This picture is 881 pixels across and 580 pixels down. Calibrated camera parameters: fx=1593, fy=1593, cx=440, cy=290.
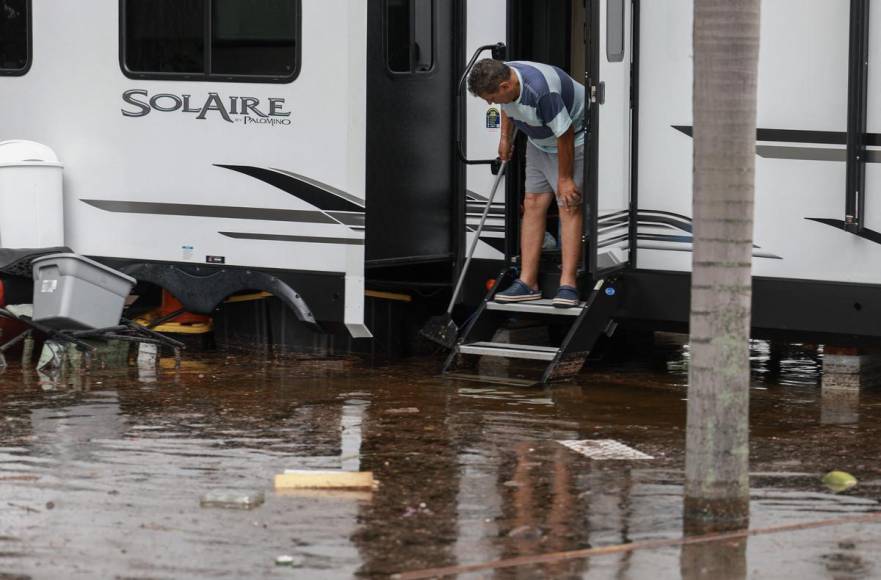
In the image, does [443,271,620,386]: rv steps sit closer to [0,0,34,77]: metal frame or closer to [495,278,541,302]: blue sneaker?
[495,278,541,302]: blue sneaker

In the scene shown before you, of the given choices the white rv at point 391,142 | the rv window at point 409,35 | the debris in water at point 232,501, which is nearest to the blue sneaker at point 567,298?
the white rv at point 391,142

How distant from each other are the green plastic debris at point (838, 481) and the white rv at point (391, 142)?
7.17ft

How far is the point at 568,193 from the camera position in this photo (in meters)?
9.74

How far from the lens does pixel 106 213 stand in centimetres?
1070

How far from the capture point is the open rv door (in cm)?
955

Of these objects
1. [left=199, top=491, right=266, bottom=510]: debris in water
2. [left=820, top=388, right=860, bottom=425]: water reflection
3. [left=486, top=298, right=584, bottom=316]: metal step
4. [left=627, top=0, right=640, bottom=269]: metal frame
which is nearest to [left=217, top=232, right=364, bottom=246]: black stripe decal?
[left=486, top=298, right=584, bottom=316]: metal step

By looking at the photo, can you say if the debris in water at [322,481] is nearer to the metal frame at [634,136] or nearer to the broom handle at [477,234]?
the metal frame at [634,136]

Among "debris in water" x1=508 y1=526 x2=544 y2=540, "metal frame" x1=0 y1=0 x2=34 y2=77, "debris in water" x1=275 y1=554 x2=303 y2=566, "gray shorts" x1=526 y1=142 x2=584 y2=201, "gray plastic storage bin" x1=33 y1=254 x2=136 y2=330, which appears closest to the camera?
"debris in water" x1=275 y1=554 x2=303 y2=566

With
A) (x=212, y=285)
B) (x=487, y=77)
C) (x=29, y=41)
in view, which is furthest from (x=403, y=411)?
(x=29, y=41)

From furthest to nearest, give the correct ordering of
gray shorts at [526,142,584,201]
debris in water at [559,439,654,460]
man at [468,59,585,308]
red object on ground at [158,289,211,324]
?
red object on ground at [158,289,211,324]
gray shorts at [526,142,584,201]
man at [468,59,585,308]
debris in water at [559,439,654,460]

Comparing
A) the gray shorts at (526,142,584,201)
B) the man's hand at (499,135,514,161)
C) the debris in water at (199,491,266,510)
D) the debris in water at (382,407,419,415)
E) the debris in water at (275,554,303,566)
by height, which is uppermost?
the man's hand at (499,135,514,161)

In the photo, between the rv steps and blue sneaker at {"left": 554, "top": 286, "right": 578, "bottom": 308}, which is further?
blue sneaker at {"left": 554, "top": 286, "right": 578, "bottom": 308}

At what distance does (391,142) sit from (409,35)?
737 mm

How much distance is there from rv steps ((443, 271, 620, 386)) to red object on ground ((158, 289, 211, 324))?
1.93m
